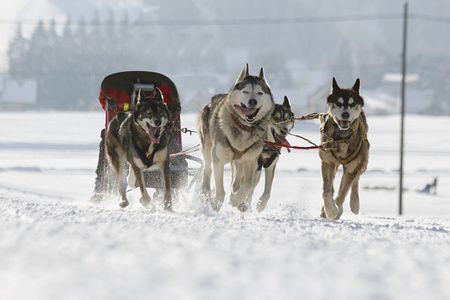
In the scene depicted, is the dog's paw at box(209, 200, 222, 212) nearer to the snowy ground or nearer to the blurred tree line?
the snowy ground

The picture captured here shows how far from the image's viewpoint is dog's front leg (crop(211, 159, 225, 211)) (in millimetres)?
5539

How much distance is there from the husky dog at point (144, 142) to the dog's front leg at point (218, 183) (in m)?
0.44

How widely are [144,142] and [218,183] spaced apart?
2.61 feet

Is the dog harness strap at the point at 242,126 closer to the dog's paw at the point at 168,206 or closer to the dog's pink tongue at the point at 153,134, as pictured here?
the dog's pink tongue at the point at 153,134

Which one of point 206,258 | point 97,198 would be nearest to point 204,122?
point 97,198

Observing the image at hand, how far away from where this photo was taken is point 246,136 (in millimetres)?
5387

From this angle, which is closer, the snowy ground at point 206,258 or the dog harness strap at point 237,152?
the snowy ground at point 206,258

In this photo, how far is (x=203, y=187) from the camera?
6031 mm

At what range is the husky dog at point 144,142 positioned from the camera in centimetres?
520

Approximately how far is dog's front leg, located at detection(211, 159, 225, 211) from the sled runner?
769 mm

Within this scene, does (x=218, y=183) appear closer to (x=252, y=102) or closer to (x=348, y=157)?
(x=252, y=102)

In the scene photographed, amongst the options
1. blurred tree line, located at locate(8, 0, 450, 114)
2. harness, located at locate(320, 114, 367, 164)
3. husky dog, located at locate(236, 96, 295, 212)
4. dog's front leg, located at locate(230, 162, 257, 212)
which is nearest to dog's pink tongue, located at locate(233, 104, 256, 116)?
husky dog, located at locate(236, 96, 295, 212)

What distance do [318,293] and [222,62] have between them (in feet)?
472

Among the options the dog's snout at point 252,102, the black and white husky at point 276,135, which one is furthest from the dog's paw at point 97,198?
the dog's snout at point 252,102
